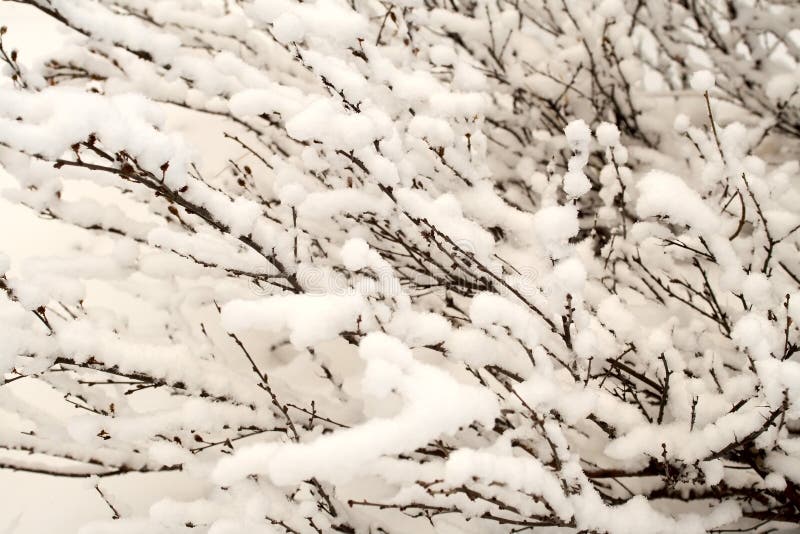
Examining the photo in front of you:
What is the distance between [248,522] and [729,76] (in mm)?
3776

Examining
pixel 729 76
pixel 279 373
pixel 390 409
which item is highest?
pixel 729 76

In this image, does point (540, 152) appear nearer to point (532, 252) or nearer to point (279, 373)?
point (532, 252)

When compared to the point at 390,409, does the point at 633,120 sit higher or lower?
higher

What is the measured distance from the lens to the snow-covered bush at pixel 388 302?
1.26 meters

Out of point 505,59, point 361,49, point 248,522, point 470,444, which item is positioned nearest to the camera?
point 248,522

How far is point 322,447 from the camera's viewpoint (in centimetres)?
99

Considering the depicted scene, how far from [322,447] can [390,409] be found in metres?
1.88

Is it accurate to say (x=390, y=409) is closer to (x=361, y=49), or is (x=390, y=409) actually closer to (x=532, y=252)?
(x=532, y=252)

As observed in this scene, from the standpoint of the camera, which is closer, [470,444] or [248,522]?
[248,522]

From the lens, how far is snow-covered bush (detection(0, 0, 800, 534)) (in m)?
1.26

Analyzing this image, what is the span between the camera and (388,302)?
1.89 meters

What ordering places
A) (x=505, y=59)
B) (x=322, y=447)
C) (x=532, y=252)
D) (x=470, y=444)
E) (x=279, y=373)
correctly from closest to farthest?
1. (x=322, y=447)
2. (x=470, y=444)
3. (x=532, y=252)
4. (x=279, y=373)
5. (x=505, y=59)

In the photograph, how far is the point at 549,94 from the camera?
129 inches

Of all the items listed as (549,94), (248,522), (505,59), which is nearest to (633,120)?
(549,94)
